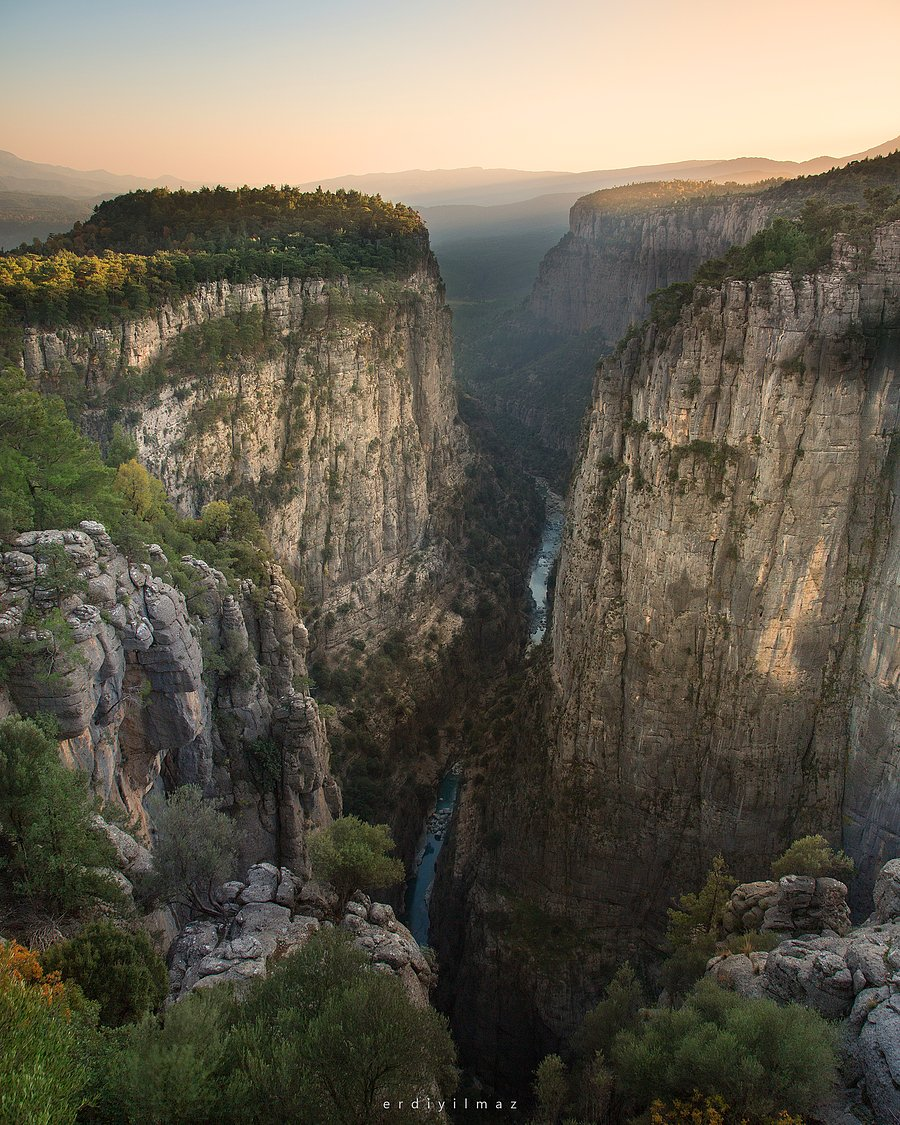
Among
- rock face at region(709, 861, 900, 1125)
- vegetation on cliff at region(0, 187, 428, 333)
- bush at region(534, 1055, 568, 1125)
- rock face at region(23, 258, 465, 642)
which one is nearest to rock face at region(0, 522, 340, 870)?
bush at region(534, 1055, 568, 1125)

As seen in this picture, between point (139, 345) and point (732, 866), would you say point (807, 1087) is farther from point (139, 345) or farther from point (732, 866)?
point (139, 345)

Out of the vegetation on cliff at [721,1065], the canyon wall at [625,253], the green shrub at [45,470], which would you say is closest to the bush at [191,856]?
A: the green shrub at [45,470]

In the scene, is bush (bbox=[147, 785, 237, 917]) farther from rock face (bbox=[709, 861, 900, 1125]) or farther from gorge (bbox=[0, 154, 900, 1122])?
rock face (bbox=[709, 861, 900, 1125])

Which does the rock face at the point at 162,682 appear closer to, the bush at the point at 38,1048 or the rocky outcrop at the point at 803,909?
the bush at the point at 38,1048

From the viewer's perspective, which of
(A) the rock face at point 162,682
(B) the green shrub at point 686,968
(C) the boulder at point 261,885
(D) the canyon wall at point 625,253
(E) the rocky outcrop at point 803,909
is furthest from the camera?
(D) the canyon wall at point 625,253

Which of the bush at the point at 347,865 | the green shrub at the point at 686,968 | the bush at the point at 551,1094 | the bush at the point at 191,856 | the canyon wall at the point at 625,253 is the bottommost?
the bush at the point at 551,1094

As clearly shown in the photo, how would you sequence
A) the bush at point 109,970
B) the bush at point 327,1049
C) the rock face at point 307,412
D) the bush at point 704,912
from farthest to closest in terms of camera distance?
the rock face at point 307,412 < the bush at point 704,912 < the bush at point 109,970 < the bush at point 327,1049

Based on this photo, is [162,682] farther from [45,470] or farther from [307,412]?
[307,412]

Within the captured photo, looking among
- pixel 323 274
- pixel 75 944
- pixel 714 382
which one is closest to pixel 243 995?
pixel 75 944
